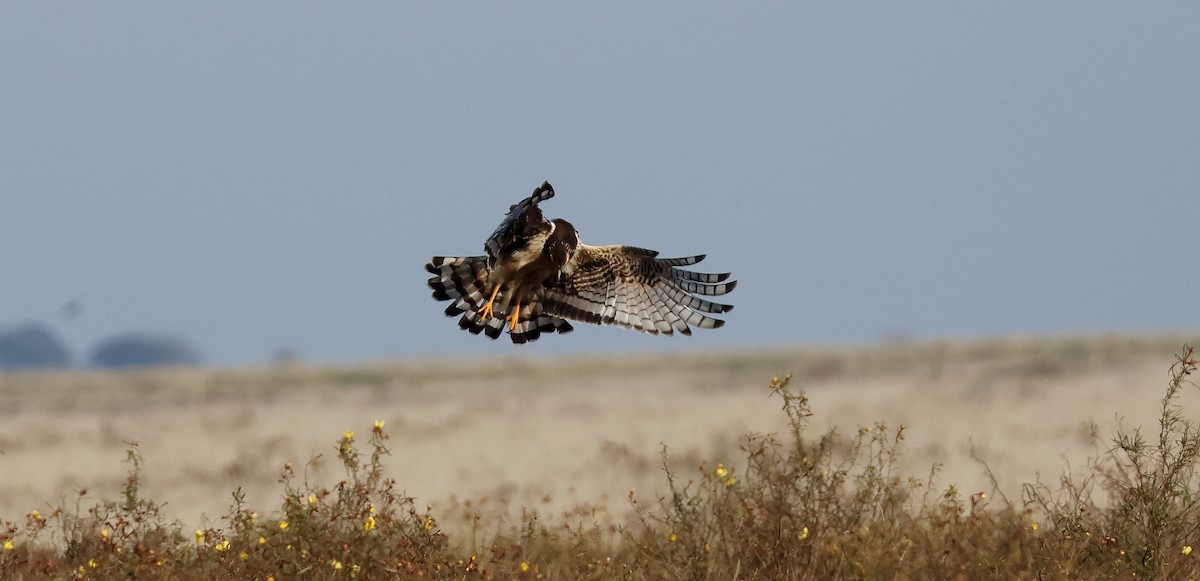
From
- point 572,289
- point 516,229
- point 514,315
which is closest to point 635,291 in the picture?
point 572,289

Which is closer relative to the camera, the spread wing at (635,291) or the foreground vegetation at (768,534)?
the foreground vegetation at (768,534)

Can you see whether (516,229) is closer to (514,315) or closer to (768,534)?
(514,315)

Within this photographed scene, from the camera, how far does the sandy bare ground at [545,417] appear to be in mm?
14750

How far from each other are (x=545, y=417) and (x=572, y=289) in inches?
676

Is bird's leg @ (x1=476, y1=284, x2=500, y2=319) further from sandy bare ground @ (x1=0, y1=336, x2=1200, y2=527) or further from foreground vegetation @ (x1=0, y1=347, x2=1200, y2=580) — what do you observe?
sandy bare ground @ (x1=0, y1=336, x2=1200, y2=527)

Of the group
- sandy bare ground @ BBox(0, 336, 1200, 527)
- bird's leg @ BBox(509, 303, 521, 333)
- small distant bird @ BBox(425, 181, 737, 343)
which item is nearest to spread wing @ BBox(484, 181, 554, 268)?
small distant bird @ BBox(425, 181, 737, 343)

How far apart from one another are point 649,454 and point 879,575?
10.9 m

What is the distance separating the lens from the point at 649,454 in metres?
17.5

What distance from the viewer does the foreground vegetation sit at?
6520mm

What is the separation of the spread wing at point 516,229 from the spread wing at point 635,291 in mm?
754

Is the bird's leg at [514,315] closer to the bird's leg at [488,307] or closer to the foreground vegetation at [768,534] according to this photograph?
the bird's leg at [488,307]

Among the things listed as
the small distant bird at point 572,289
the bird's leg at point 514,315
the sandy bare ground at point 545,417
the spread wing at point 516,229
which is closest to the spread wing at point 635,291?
the small distant bird at point 572,289

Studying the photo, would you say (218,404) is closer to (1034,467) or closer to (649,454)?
(649,454)

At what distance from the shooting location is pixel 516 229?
673cm
